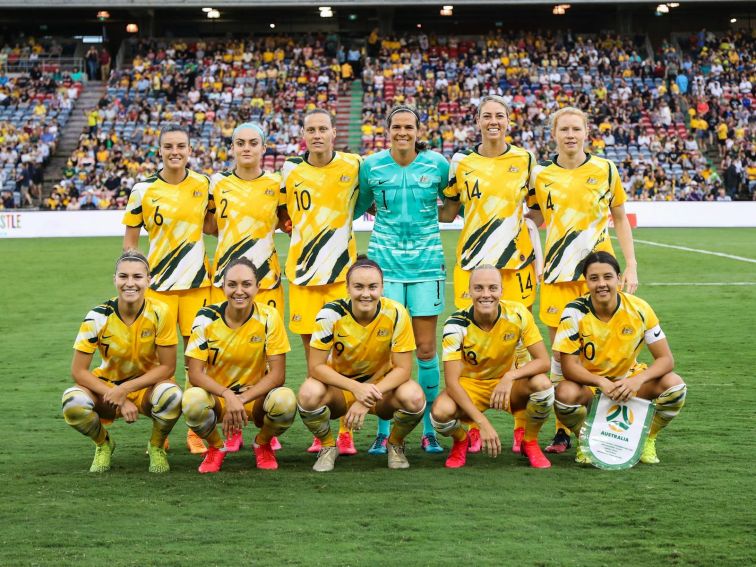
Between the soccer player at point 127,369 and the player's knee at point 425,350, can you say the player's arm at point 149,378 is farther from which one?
the player's knee at point 425,350

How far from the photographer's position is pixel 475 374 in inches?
221

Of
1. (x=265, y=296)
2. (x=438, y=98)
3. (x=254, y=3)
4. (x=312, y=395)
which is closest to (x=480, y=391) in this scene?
(x=312, y=395)

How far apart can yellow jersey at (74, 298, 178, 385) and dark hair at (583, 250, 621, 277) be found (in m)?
2.15

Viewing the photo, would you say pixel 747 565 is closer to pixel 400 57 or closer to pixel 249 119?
pixel 249 119

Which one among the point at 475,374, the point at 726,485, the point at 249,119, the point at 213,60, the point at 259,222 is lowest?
the point at 726,485

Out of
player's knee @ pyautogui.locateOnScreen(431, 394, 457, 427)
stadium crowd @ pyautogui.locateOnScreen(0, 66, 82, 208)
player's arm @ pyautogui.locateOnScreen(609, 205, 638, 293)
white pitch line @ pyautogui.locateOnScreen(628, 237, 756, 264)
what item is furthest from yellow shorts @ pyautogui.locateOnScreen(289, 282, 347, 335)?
stadium crowd @ pyautogui.locateOnScreen(0, 66, 82, 208)

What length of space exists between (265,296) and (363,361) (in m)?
1.01

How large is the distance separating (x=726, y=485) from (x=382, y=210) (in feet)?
7.65

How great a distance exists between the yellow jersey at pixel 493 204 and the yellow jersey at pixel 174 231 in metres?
1.50

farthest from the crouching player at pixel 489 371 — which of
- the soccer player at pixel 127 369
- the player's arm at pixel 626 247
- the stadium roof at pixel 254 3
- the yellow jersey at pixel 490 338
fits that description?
the stadium roof at pixel 254 3

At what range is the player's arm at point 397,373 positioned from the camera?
5.29 meters

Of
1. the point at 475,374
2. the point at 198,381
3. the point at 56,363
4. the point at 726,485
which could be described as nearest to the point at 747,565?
the point at 726,485

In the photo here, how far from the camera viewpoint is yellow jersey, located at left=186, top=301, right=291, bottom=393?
5.37 metres

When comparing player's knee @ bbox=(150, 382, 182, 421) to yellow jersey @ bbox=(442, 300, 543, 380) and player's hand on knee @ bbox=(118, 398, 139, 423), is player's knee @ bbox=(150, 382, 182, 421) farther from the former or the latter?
yellow jersey @ bbox=(442, 300, 543, 380)
